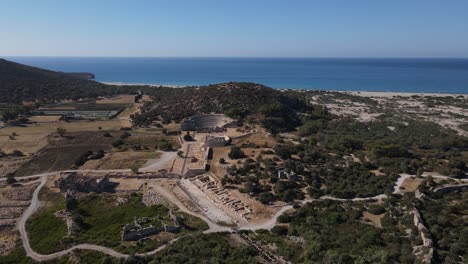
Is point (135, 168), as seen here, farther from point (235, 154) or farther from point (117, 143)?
point (235, 154)

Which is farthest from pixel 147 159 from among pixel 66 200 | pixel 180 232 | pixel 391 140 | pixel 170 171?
pixel 391 140

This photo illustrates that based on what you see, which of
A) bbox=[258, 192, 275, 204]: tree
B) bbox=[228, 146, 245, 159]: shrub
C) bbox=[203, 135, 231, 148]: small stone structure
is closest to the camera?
bbox=[258, 192, 275, 204]: tree

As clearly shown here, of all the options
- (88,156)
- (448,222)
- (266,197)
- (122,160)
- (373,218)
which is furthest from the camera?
(88,156)

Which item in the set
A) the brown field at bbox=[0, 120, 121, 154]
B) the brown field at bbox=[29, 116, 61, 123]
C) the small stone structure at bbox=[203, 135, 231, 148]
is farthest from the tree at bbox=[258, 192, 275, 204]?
the brown field at bbox=[29, 116, 61, 123]

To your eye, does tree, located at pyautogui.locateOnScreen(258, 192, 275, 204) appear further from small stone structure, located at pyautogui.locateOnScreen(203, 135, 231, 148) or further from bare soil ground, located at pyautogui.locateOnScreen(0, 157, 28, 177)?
bare soil ground, located at pyautogui.locateOnScreen(0, 157, 28, 177)

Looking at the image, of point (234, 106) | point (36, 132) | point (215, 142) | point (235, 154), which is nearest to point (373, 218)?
point (235, 154)

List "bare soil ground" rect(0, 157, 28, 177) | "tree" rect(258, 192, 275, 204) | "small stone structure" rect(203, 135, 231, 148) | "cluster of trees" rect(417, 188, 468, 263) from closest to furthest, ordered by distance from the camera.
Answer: "cluster of trees" rect(417, 188, 468, 263), "tree" rect(258, 192, 275, 204), "bare soil ground" rect(0, 157, 28, 177), "small stone structure" rect(203, 135, 231, 148)

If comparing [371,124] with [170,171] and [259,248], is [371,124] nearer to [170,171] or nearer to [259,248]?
[170,171]
